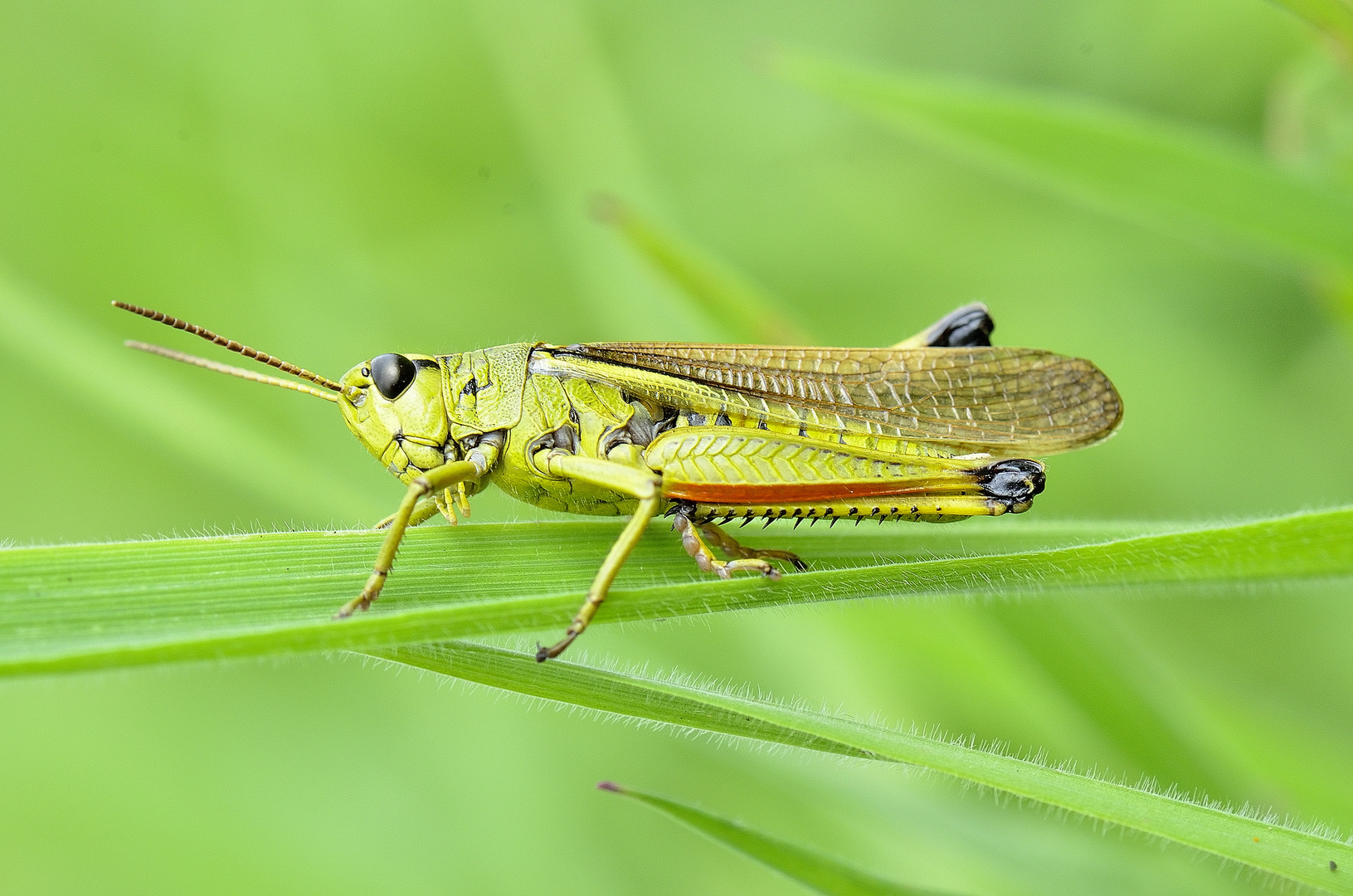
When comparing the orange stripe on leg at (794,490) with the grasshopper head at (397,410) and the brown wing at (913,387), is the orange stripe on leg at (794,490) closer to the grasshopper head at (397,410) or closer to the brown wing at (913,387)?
the brown wing at (913,387)

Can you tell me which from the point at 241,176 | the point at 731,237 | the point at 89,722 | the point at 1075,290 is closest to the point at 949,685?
the point at 1075,290

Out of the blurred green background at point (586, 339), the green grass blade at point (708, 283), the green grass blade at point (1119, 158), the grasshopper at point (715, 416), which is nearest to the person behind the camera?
the grasshopper at point (715, 416)

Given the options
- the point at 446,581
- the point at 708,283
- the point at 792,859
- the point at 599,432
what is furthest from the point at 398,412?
the point at 792,859

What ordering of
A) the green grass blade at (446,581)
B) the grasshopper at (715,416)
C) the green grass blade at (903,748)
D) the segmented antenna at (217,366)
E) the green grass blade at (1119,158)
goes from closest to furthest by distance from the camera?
the green grass blade at (446,581) < the green grass blade at (903,748) < the segmented antenna at (217,366) < the grasshopper at (715,416) < the green grass blade at (1119,158)

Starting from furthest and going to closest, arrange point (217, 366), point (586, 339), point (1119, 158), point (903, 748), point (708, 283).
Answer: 1. point (586, 339)
2. point (708, 283)
3. point (1119, 158)
4. point (217, 366)
5. point (903, 748)

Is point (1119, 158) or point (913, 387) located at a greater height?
point (1119, 158)

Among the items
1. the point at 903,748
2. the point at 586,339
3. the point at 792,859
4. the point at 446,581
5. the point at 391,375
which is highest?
the point at 391,375

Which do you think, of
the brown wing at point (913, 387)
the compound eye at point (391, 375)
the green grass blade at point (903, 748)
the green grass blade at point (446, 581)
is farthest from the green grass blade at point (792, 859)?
the compound eye at point (391, 375)

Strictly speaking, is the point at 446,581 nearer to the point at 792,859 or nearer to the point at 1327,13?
the point at 792,859

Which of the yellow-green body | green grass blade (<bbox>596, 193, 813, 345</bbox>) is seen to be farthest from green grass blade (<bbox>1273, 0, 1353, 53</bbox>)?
green grass blade (<bbox>596, 193, 813, 345</bbox>)
